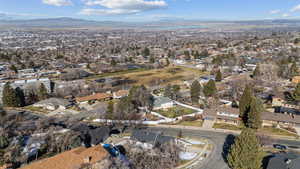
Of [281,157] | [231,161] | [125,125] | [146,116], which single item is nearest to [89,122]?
[125,125]

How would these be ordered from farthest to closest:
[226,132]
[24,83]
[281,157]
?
1. [24,83]
2. [226,132]
3. [281,157]

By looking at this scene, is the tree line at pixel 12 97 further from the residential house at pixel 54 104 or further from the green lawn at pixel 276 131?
the green lawn at pixel 276 131

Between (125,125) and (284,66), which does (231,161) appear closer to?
(125,125)

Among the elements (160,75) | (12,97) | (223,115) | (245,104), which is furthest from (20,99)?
(245,104)

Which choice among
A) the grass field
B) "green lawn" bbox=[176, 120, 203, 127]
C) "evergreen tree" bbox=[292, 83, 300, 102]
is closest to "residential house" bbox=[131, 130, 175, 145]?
"green lawn" bbox=[176, 120, 203, 127]

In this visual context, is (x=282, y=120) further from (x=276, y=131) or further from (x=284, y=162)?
(x=284, y=162)

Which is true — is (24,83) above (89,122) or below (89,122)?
above
